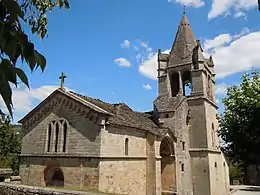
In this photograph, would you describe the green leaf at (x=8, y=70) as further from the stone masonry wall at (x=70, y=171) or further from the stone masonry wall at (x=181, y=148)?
the stone masonry wall at (x=181, y=148)

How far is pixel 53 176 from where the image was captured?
1920 centimetres

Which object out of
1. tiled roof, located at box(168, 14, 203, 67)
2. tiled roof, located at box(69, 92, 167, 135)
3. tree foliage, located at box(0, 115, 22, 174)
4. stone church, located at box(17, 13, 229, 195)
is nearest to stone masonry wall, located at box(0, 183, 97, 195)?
stone church, located at box(17, 13, 229, 195)

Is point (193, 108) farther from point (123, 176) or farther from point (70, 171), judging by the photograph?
point (70, 171)

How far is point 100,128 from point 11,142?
81.8ft

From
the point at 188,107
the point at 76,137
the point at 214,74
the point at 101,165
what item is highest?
the point at 214,74

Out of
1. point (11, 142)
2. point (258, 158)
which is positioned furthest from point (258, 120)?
point (11, 142)

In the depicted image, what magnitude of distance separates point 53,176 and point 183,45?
21563mm

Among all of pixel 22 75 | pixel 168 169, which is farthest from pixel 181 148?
pixel 22 75

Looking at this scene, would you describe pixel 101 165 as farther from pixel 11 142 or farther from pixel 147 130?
pixel 11 142

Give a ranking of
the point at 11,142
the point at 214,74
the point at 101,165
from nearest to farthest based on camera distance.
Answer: the point at 101,165
the point at 214,74
the point at 11,142

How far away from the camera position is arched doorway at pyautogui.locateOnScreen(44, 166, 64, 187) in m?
18.8

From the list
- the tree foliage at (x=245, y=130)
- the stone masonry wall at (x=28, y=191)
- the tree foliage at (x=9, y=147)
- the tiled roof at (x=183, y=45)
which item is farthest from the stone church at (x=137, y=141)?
the tree foliage at (x=9, y=147)

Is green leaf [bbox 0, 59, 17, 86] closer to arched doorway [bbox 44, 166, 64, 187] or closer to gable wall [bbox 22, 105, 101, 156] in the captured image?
gable wall [bbox 22, 105, 101, 156]

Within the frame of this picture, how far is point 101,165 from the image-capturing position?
1662 centimetres
